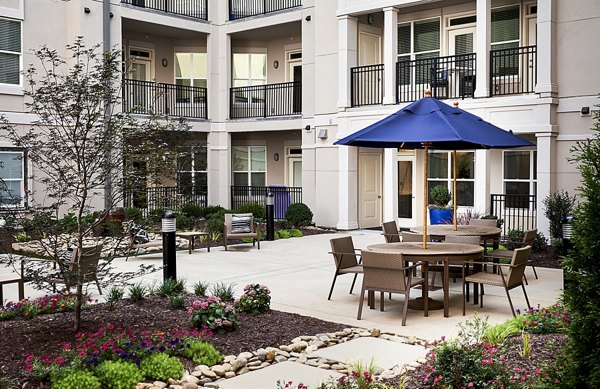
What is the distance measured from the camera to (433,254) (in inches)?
356

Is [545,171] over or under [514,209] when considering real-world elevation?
over

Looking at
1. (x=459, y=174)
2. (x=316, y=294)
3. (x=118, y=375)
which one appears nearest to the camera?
(x=118, y=375)

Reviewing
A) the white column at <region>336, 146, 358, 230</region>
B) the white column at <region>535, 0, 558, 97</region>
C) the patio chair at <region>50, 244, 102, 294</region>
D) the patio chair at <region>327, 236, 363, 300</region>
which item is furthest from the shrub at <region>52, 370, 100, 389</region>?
the white column at <region>336, 146, 358, 230</region>

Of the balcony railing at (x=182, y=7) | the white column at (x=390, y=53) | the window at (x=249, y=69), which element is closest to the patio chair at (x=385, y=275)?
the white column at (x=390, y=53)

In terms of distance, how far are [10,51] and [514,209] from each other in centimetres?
1521

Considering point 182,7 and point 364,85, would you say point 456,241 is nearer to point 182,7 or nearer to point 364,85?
point 364,85

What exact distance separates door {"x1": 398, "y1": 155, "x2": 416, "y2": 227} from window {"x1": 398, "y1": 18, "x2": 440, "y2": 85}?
9.23 feet

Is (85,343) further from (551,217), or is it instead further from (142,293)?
(551,217)

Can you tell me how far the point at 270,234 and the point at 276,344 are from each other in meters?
11.0

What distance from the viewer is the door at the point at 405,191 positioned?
21.9 m

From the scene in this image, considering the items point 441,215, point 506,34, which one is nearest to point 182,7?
point 506,34

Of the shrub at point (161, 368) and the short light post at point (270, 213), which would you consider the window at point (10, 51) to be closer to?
the short light post at point (270, 213)

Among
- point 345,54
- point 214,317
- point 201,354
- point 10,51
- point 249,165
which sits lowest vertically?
point 201,354

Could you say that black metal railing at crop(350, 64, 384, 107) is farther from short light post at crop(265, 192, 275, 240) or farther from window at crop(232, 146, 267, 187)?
window at crop(232, 146, 267, 187)
